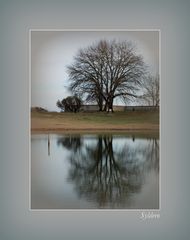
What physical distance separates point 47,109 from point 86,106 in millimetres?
260

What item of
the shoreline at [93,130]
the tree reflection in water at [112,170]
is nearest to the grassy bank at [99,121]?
the shoreline at [93,130]

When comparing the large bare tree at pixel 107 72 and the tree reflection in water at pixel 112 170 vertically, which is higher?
the large bare tree at pixel 107 72

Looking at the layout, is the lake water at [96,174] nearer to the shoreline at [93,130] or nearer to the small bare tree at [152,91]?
the shoreline at [93,130]

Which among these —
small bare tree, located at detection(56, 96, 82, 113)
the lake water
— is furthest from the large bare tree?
the lake water

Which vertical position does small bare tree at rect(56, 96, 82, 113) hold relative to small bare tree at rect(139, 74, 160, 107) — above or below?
below

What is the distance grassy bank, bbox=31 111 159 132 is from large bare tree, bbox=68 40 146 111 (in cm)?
8

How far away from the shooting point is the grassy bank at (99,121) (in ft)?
10.7

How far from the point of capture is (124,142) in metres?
3.28

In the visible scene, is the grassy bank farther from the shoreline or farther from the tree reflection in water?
the tree reflection in water

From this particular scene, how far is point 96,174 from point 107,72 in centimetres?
68

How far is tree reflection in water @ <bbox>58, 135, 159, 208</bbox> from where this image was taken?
3242 mm

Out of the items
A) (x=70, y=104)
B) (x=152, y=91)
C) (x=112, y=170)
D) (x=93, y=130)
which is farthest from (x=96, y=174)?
(x=152, y=91)

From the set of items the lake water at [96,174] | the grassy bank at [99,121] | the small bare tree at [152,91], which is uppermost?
the small bare tree at [152,91]

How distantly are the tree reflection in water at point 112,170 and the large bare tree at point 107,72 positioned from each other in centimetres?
31
